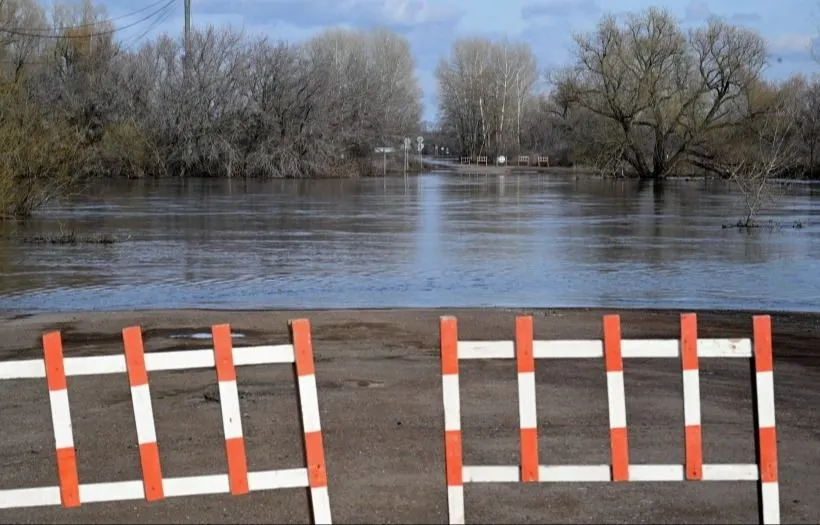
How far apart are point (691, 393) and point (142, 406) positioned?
2758 mm

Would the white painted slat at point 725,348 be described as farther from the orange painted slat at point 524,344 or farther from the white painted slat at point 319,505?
the white painted slat at point 319,505

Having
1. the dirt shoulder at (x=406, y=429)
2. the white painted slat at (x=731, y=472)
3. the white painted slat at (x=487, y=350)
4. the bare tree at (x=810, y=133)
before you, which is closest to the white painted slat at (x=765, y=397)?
the white painted slat at (x=731, y=472)

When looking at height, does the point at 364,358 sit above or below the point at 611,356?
below

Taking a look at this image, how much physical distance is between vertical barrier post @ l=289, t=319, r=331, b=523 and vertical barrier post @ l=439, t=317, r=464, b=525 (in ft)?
2.07

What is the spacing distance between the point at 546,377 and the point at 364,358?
79.4 inches

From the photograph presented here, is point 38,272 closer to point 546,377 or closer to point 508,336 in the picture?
point 508,336

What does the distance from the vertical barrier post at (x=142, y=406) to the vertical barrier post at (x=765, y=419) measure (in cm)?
304

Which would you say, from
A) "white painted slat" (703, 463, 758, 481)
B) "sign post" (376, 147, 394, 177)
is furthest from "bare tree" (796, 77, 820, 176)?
"white painted slat" (703, 463, 758, 481)

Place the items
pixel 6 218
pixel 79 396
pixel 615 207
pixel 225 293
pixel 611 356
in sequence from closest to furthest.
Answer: pixel 611 356, pixel 79 396, pixel 225 293, pixel 6 218, pixel 615 207

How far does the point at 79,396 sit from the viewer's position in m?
9.80

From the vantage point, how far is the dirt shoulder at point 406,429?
6.60 metres

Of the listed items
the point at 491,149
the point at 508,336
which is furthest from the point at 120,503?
the point at 491,149

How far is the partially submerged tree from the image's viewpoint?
77188 mm

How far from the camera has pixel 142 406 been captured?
5766 millimetres
